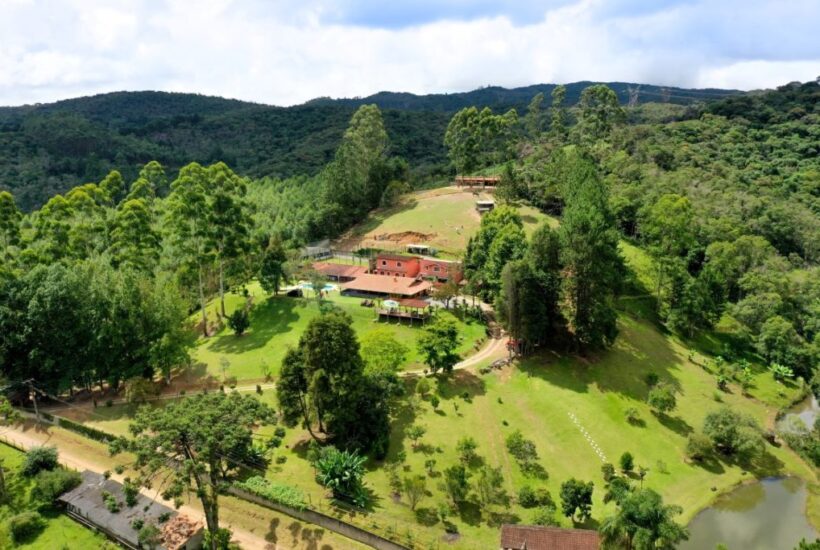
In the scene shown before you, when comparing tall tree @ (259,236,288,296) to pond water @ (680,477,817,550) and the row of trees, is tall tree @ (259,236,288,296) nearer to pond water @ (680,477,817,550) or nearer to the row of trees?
the row of trees

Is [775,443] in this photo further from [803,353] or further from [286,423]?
[286,423]

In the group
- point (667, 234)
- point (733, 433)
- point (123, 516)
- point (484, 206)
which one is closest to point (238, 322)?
point (123, 516)

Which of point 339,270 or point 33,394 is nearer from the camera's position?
point 33,394

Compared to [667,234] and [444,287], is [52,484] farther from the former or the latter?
[667,234]

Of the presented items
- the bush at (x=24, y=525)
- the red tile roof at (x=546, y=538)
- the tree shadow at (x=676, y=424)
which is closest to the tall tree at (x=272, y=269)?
the bush at (x=24, y=525)

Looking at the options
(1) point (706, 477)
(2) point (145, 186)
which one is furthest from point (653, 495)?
(2) point (145, 186)

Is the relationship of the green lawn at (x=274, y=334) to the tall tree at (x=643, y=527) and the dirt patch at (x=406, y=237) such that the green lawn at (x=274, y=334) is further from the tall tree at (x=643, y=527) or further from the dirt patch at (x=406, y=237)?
the tall tree at (x=643, y=527)
